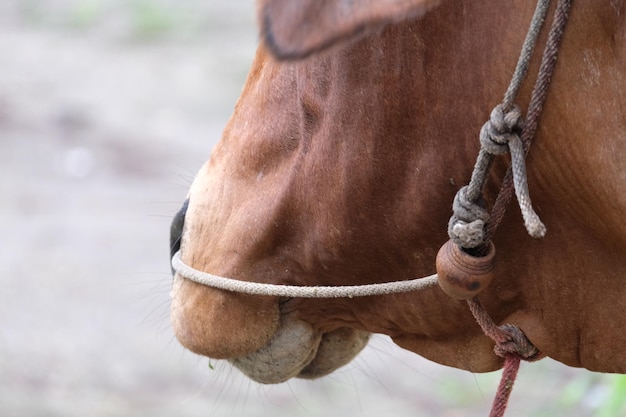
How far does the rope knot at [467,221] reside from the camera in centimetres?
164

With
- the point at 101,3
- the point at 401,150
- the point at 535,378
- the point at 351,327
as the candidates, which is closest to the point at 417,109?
the point at 401,150

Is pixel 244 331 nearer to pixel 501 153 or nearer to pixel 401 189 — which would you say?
pixel 401 189

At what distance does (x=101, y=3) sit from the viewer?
1118cm

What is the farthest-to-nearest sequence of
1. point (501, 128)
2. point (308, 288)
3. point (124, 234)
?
point (124, 234) → point (308, 288) → point (501, 128)

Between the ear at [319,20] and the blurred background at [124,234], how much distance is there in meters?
1.45

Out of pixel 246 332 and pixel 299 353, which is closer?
pixel 246 332

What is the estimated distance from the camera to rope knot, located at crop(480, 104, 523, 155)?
1576 millimetres

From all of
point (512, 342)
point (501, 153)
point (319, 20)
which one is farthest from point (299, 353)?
point (319, 20)

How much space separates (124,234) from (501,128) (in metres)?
5.64

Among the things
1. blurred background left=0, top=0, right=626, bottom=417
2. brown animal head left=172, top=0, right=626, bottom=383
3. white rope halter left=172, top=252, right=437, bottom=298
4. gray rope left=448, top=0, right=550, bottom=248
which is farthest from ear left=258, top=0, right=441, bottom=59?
blurred background left=0, top=0, right=626, bottom=417

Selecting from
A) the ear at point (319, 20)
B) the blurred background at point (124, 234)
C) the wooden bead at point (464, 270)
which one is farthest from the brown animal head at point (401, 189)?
the blurred background at point (124, 234)

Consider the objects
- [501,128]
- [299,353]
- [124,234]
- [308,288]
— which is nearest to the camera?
[501,128]

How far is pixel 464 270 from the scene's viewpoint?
1.66m

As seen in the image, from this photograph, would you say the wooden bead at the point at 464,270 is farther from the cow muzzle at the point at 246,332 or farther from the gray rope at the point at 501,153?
the cow muzzle at the point at 246,332
